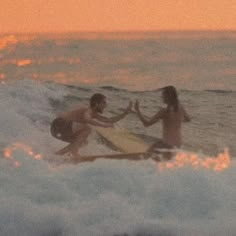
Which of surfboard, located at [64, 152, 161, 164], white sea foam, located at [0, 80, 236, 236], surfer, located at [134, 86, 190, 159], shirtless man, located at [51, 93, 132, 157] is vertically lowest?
white sea foam, located at [0, 80, 236, 236]

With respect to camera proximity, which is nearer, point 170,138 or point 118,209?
point 118,209

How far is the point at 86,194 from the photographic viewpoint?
275 inches

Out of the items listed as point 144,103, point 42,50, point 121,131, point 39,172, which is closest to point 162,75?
point 144,103

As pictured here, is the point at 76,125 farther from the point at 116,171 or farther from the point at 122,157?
the point at 116,171

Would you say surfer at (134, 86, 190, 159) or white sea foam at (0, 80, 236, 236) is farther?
surfer at (134, 86, 190, 159)

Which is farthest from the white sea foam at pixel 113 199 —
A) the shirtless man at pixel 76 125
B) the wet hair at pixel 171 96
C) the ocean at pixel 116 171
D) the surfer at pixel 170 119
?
the shirtless man at pixel 76 125

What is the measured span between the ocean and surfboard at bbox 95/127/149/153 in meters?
0.14

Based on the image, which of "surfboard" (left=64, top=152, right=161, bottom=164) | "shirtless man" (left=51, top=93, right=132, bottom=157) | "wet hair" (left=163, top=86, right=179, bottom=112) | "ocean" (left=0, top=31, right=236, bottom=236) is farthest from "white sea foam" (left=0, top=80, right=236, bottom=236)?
"shirtless man" (left=51, top=93, right=132, bottom=157)

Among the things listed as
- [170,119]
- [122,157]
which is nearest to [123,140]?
[122,157]

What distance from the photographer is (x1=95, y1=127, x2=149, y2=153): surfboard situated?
939 cm

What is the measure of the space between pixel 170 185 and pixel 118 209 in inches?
30.6

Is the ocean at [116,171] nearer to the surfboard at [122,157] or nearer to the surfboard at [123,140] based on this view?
the surfboard at [123,140]

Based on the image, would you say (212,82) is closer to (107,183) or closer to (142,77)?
(142,77)

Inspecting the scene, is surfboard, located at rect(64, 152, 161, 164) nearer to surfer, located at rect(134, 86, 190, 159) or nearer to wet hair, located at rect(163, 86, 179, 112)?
surfer, located at rect(134, 86, 190, 159)
